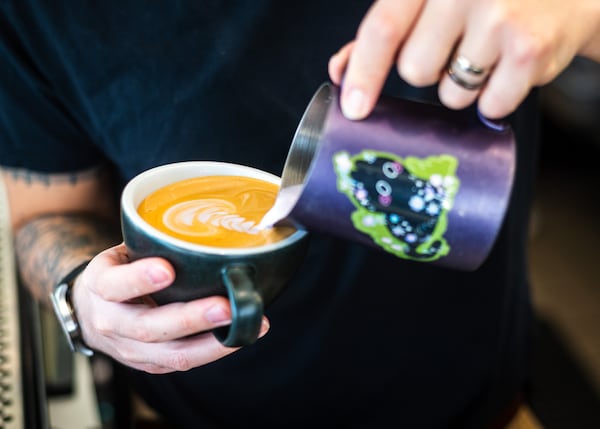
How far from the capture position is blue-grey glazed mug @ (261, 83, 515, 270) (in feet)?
1.62

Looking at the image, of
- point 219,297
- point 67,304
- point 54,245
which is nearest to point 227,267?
point 219,297

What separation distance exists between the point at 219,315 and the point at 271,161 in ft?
1.03

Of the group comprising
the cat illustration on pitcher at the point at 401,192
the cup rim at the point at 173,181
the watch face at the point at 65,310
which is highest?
the cat illustration on pitcher at the point at 401,192

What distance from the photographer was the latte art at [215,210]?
55 centimetres

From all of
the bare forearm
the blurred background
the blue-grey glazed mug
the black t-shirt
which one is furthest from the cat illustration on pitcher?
the blurred background

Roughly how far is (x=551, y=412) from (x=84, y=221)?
1.37 metres

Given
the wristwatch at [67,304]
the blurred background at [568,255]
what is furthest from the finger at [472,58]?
the blurred background at [568,255]

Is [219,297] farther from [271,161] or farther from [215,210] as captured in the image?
[271,161]

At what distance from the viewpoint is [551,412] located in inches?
70.9

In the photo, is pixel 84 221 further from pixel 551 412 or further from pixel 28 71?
pixel 551 412

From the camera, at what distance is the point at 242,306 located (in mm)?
475

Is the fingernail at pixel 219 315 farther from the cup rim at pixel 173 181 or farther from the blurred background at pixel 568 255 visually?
the blurred background at pixel 568 255

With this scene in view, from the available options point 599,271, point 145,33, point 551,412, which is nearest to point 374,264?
point 145,33

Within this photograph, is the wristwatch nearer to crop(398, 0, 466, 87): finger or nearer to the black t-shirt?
the black t-shirt
